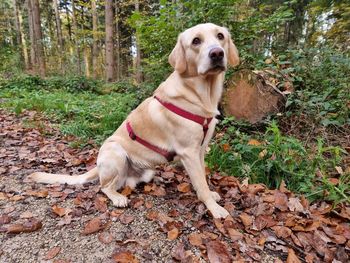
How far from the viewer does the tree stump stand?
13.3 ft

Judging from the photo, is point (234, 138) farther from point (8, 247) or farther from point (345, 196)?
point (8, 247)

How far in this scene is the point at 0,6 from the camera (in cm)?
2056

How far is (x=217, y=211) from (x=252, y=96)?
2.39 metres

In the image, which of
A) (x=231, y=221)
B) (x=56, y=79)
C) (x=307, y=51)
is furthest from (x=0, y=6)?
(x=231, y=221)

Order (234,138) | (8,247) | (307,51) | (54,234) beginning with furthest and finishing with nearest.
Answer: (307,51)
(234,138)
(54,234)
(8,247)

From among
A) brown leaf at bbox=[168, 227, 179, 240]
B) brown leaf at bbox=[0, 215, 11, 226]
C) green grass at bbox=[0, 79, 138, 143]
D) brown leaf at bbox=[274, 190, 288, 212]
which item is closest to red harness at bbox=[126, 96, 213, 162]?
brown leaf at bbox=[168, 227, 179, 240]

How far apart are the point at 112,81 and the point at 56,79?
2.21m

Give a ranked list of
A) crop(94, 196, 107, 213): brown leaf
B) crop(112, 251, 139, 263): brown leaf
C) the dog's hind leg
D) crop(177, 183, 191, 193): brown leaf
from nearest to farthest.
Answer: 1. crop(112, 251, 139, 263): brown leaf
2. crop(94, 196, 107, 213): brown leaf
3. the dog's hind leg
4. crop(177, 183, 191, 193): brown leaf

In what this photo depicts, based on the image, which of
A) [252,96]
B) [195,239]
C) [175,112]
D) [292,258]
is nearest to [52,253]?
[195,239]

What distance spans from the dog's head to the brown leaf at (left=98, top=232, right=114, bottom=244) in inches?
59.3

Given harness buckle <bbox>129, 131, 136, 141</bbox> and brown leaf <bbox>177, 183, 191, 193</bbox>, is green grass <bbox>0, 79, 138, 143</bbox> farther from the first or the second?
brown leaf <bbox>177, 183, 191, 193</bbox>

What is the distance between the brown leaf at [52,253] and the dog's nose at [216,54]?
1883 mm

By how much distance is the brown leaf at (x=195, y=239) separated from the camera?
6.59ft

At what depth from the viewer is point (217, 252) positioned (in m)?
1.91
